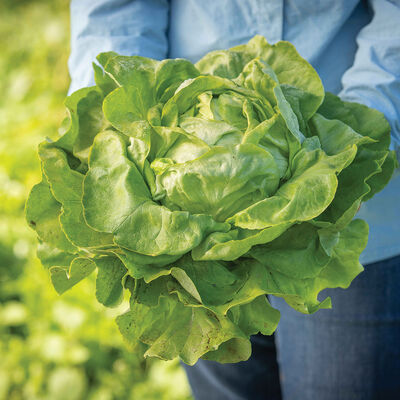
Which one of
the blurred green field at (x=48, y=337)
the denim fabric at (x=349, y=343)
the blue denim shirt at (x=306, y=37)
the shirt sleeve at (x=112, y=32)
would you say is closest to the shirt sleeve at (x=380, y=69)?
the blue denim shirt at (x=306, y=37)

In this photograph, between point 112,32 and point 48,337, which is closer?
point 112,32

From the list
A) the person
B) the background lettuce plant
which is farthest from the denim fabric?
the background lettuce plant

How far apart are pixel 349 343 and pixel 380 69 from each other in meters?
0.67

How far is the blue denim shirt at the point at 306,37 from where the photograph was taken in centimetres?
109

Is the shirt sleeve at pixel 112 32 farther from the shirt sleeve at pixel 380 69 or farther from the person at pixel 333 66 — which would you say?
the shirt sleeve at pixel 380 69

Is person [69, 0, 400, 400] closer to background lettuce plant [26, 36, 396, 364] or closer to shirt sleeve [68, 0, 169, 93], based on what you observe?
shirt sleeve [68, 0, 169, 93]

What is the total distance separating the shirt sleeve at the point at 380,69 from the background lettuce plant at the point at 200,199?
0.10m

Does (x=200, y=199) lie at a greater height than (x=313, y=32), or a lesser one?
lesser

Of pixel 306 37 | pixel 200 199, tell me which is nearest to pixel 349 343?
pixel 200 199

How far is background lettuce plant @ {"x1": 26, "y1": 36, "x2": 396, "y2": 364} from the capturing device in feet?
2.70

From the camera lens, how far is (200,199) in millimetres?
844

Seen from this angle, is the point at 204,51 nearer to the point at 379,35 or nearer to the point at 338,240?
the point at 379,35

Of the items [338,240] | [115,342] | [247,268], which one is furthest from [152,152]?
[115,342]

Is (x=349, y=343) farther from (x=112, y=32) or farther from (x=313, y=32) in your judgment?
(x=112, y=32)
